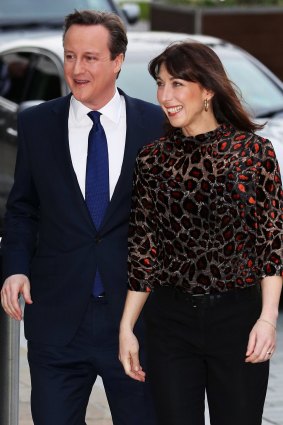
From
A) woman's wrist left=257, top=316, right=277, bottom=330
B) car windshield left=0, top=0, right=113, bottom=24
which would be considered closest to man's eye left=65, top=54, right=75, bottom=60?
woman's wrist left=257, top=316, right=277, bottom=330

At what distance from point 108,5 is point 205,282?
30.9 ft

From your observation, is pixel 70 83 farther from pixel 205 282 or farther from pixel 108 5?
pixel 108 5

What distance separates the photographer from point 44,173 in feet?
14.5

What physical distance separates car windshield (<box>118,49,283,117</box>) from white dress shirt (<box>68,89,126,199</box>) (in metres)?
4.61

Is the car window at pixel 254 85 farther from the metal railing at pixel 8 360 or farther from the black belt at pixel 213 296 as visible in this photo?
the black belt at pixel 213 296

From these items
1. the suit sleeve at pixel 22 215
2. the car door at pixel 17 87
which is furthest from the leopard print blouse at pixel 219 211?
the car door at pixel 17 87

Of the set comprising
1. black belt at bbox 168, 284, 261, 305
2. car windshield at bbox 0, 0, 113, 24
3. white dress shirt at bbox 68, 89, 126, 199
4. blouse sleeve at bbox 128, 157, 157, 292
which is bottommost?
black belt at bbox 168, 284, 261, 305

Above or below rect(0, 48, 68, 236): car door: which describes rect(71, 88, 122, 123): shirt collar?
below

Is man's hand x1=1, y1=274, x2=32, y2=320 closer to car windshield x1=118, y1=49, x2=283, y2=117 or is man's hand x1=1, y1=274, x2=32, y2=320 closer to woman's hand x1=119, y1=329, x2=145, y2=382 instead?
woman's hand x1=119, y1=329, x2=145, y2=382

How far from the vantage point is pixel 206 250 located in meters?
3.97

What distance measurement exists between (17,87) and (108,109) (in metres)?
6.64

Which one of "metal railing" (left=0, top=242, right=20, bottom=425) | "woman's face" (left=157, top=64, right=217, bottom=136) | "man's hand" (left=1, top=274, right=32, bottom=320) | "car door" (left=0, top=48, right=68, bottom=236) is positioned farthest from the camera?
"car door" (left=0, top=48, right=68, bottom=236)

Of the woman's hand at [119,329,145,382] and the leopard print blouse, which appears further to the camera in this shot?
the woman's hand at [119,329,145,382]

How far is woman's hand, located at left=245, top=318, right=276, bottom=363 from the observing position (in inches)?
154
